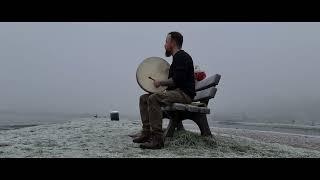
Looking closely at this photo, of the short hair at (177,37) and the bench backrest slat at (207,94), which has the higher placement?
the short hair at (177,37)

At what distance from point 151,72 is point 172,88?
0.51 metres

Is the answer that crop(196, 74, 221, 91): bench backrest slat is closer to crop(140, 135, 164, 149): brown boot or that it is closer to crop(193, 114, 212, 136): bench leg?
crop(193, 114, 212, 136): bench leg

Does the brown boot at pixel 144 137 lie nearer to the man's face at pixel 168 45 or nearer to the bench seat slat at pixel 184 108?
the bench seat slat at pixel 184 108

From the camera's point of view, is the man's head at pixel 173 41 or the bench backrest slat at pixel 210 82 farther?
the bench backrest slat at pixel 210 82

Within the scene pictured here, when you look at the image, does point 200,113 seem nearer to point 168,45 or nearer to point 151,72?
point 151,72

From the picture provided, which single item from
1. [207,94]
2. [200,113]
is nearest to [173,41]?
[207,94]

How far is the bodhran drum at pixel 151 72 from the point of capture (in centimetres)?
725

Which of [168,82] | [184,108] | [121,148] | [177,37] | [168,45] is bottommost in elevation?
[121,148]

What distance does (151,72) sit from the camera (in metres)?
7.38

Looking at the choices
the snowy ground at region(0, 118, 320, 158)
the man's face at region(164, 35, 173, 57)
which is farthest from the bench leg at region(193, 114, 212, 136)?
the man's face at region(164, 35, 173, 57)

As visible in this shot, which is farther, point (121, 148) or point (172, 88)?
point (172, 88)

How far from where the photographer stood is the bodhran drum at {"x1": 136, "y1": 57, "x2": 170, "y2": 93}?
7.25m

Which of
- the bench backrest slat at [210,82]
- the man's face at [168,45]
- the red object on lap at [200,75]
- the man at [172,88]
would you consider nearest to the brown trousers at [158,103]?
the man at [172,88]
